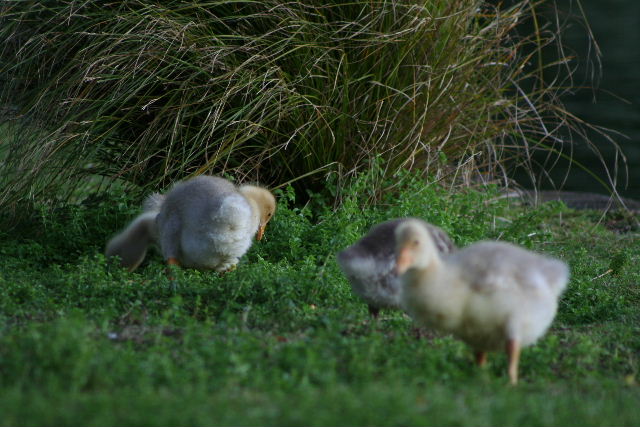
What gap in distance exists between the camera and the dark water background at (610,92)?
13.7m

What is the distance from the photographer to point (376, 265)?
5074mm

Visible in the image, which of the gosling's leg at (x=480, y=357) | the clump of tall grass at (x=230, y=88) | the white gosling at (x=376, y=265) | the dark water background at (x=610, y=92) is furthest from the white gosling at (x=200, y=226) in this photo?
the dark water background at (x=610, y=92)

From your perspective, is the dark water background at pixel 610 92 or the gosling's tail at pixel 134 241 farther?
the dark water background at pixel 610 92

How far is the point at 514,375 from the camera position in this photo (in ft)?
14.1

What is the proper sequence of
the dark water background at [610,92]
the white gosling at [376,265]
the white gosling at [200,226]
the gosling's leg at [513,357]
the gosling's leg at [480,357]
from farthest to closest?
1. the dark water background at [610,92]
2. the white gosling at [200,226]
3. the white gosling at [376,265]
4. the gosling's leg at [480,357]
5. the gosling's leg at [513,357]

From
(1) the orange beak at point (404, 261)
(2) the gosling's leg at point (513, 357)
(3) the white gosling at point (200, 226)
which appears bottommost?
(3) the white gosling at point (200, 226)

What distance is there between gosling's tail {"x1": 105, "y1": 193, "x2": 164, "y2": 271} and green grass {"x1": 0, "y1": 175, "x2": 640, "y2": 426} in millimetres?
140

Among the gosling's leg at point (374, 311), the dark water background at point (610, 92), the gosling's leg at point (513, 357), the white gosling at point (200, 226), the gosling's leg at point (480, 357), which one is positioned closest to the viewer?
A: the gosling's leg at point (513, 357)

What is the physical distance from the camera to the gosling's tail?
657cm

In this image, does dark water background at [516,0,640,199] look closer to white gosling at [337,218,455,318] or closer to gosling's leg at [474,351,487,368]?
white gosling at [337,218,455,318]

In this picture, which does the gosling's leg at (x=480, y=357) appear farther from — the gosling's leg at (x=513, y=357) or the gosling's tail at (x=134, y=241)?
the gosling's tail at (x=134, y=241)

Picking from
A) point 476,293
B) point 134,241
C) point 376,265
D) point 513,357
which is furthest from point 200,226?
point 513,357

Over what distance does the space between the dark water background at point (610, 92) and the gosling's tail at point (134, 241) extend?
6231mm

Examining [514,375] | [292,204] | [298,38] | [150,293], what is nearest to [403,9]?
[298,38]
